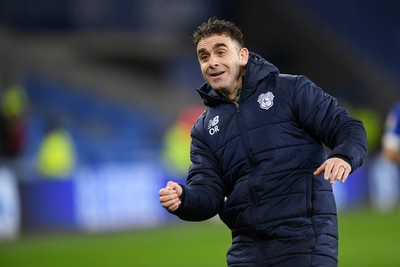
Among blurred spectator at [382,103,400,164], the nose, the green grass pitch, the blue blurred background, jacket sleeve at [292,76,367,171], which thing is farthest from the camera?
the blue blurred background

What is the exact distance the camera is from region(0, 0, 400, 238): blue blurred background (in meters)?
20.1

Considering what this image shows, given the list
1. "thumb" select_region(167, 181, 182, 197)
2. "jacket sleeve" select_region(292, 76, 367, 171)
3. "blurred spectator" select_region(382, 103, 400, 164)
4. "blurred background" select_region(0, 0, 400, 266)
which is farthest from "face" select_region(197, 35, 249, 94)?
"blurred background" select_region(0, 0, 400, 266)

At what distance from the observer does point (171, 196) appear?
5.14 m

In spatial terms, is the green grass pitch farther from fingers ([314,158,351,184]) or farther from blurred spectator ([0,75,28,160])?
fingers ([314,158,351,184])

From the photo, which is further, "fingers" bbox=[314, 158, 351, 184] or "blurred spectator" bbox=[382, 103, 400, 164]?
"blurred spectator" bbox=[382, 103, 400, 164]

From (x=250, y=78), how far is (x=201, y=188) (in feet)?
2.35

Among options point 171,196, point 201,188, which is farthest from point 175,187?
point 201,188

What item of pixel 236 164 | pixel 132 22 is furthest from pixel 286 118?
pixel 132 22

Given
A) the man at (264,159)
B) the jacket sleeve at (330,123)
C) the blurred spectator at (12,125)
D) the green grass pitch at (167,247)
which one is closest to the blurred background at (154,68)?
the blurred spectator at (12,125)

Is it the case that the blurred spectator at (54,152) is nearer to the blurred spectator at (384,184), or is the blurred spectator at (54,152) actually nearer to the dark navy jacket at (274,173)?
the blurred spectator at (384,184)

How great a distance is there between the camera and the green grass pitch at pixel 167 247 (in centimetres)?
1212

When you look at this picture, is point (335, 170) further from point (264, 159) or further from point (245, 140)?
point (245, 140)

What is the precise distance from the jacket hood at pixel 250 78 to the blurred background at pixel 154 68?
11.7m

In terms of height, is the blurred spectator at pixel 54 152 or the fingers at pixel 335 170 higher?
the blurred spectator at pixel 54 152
